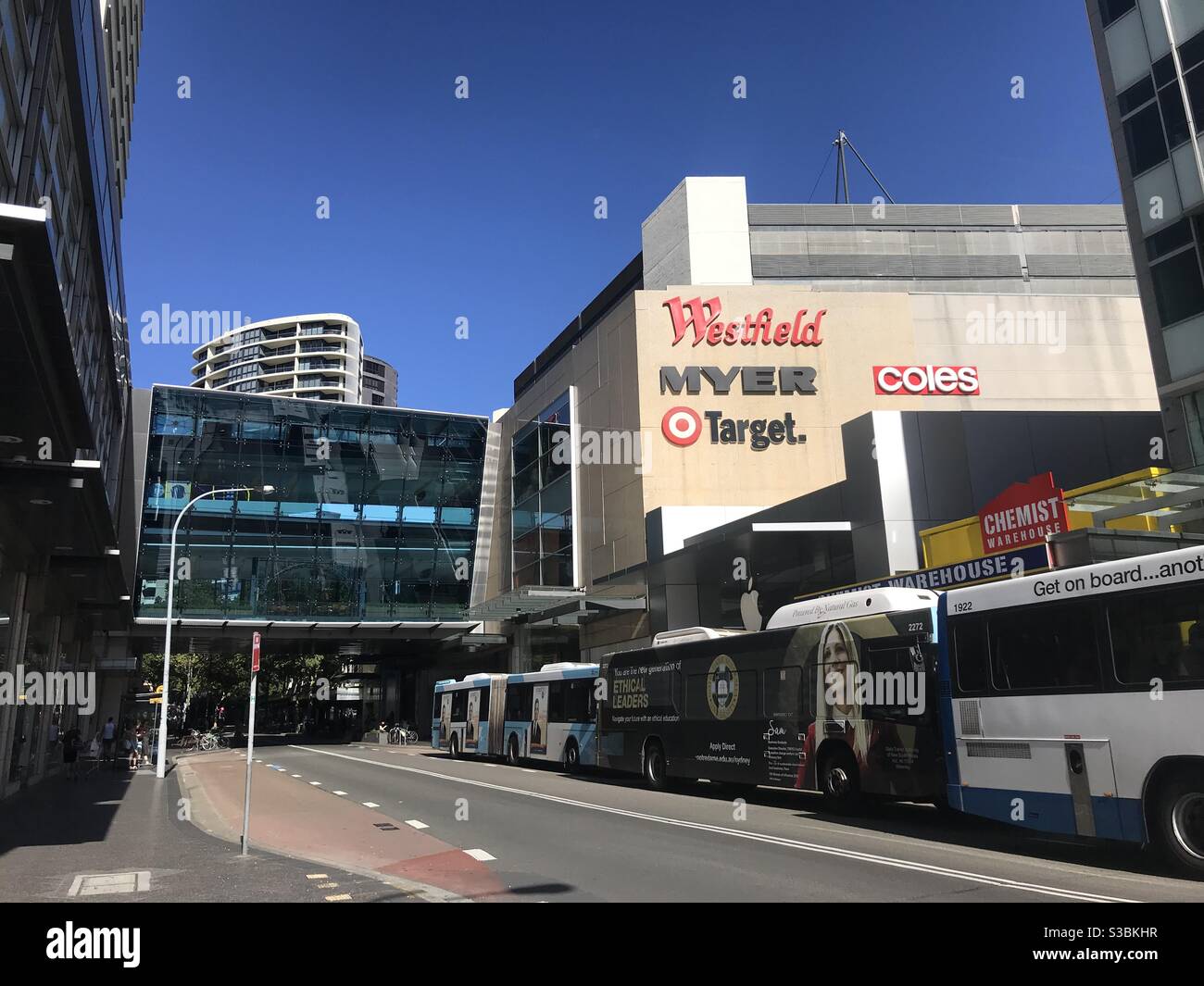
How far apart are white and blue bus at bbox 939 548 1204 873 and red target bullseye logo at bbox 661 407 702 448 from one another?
23.7 metres

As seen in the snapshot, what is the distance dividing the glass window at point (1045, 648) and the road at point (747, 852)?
208 cm

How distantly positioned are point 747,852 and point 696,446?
26.0m

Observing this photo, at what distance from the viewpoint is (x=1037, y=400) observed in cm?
3728

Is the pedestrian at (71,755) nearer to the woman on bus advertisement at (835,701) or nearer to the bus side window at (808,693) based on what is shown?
the woman on bus advertisement at (835,701)

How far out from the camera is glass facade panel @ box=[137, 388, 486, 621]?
44.9 m

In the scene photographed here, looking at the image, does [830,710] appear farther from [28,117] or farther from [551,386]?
[551,386]

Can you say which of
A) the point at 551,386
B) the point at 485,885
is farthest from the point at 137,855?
the point at 551,386

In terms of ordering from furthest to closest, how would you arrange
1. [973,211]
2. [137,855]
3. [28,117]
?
[973,211], [137,855], [28,117]

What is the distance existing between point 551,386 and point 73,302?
32201mm

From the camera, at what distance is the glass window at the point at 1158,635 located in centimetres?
945

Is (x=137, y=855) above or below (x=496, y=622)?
below

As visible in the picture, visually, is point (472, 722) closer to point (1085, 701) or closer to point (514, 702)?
point (514, 702)

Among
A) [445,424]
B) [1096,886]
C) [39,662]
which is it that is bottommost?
[1096,886]
